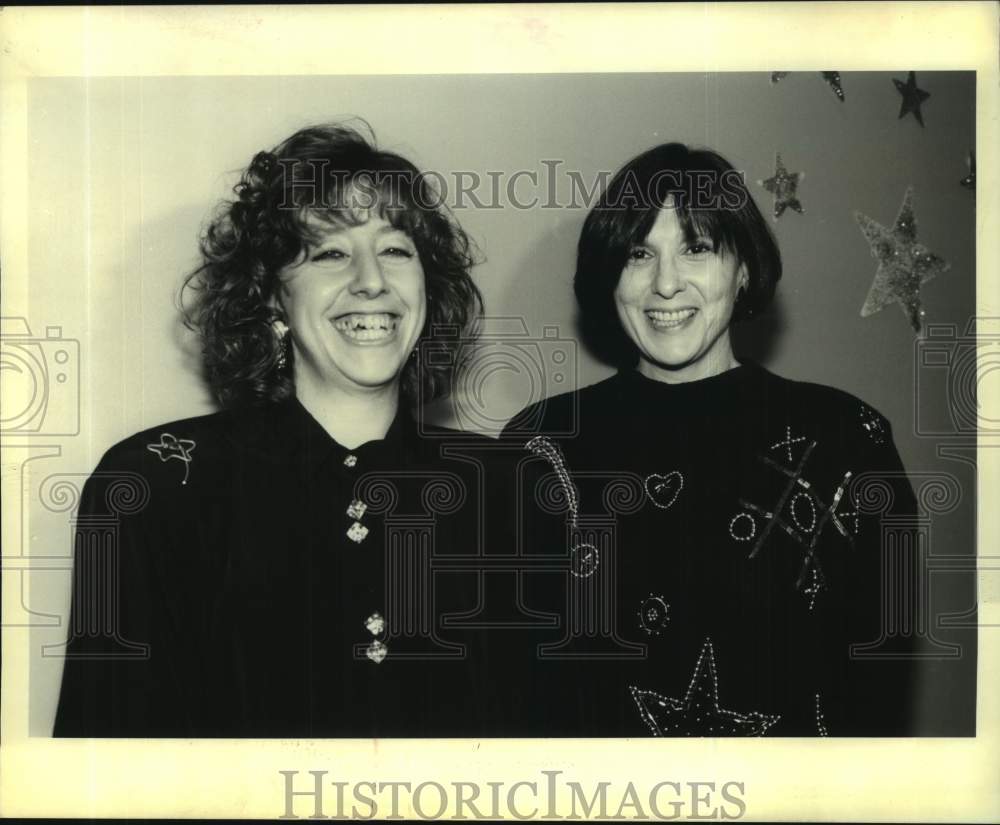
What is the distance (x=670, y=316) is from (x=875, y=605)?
59 cm

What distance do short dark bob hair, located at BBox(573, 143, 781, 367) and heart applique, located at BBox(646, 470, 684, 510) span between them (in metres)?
0.20

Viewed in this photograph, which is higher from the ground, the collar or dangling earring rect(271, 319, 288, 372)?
dangling earring rect(271, 319, 288, 372)

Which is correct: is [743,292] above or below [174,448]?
above

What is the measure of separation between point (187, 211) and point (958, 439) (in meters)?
1.34

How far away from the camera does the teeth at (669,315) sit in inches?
65.6

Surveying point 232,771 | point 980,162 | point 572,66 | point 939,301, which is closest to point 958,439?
point 939,301

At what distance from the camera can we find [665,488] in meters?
1.66

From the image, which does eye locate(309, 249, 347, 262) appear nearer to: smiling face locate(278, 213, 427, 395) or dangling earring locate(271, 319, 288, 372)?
smiling face locate(278, 213, 427, 395)
